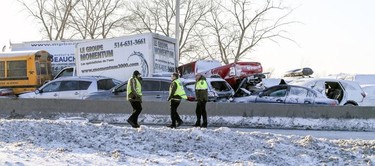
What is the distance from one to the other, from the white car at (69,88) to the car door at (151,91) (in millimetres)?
2110

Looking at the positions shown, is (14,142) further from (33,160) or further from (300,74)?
(300,74)

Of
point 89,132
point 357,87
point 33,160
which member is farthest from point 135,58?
point 33,160

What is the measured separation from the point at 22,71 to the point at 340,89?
48.4 feet

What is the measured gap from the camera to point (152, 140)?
10.9 metres

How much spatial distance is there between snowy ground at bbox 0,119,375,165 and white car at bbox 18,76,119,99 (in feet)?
30.9

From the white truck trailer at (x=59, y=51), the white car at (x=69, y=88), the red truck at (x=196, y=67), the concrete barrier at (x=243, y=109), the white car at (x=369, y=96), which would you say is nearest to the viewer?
the concrete barrier at (x=243, y=109)

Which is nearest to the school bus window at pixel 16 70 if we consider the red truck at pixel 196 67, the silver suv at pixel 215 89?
the red truck at pixel 196 67

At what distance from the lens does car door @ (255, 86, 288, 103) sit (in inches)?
801

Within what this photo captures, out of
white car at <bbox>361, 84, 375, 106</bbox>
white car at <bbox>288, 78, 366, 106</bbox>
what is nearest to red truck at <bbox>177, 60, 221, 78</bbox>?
white car at <bbox>288, 78, 366, 106</bbox>

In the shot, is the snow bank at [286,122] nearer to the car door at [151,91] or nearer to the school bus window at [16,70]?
the car door at [151,91]

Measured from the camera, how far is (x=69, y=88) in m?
21.8

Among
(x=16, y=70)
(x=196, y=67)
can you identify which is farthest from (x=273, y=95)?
(x=16, y=70)

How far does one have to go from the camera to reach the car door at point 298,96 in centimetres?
2030

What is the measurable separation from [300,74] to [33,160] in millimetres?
25007
